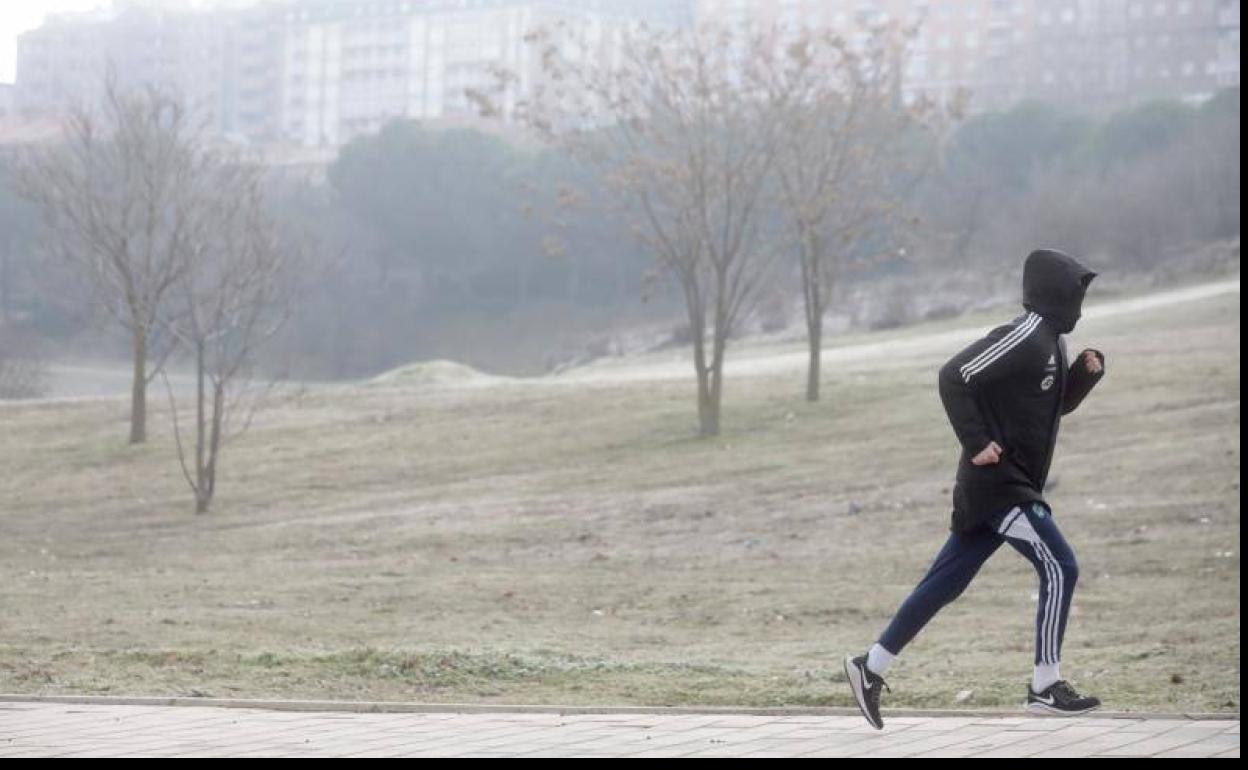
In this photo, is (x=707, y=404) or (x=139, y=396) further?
(x=139, y=396)

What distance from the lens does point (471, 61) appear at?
82125 millimetres

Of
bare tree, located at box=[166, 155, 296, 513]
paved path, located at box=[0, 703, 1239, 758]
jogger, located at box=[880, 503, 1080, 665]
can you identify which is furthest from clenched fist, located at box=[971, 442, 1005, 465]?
bare tree, located at box=[166, 155, 296, 513]

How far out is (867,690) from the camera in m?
6.48

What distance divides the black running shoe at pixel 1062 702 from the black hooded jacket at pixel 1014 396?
2.12 feet

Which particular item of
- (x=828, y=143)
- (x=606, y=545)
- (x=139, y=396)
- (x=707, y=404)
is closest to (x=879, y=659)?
(x=606, y=545)

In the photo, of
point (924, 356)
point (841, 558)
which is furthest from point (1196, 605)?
point (924, 356)

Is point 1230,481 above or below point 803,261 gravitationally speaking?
below

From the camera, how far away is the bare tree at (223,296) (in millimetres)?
24766

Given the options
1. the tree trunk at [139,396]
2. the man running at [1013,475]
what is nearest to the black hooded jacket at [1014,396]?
the man running at [1013,475]

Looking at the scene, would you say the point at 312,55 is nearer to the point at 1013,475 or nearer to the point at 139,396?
the point at 139,396

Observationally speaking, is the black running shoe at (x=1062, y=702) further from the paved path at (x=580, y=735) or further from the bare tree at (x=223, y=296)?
the bare tree at (x=223, y=296)

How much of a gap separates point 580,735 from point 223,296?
1963 centimetres

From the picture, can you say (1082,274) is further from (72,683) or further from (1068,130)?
(1068,130)
